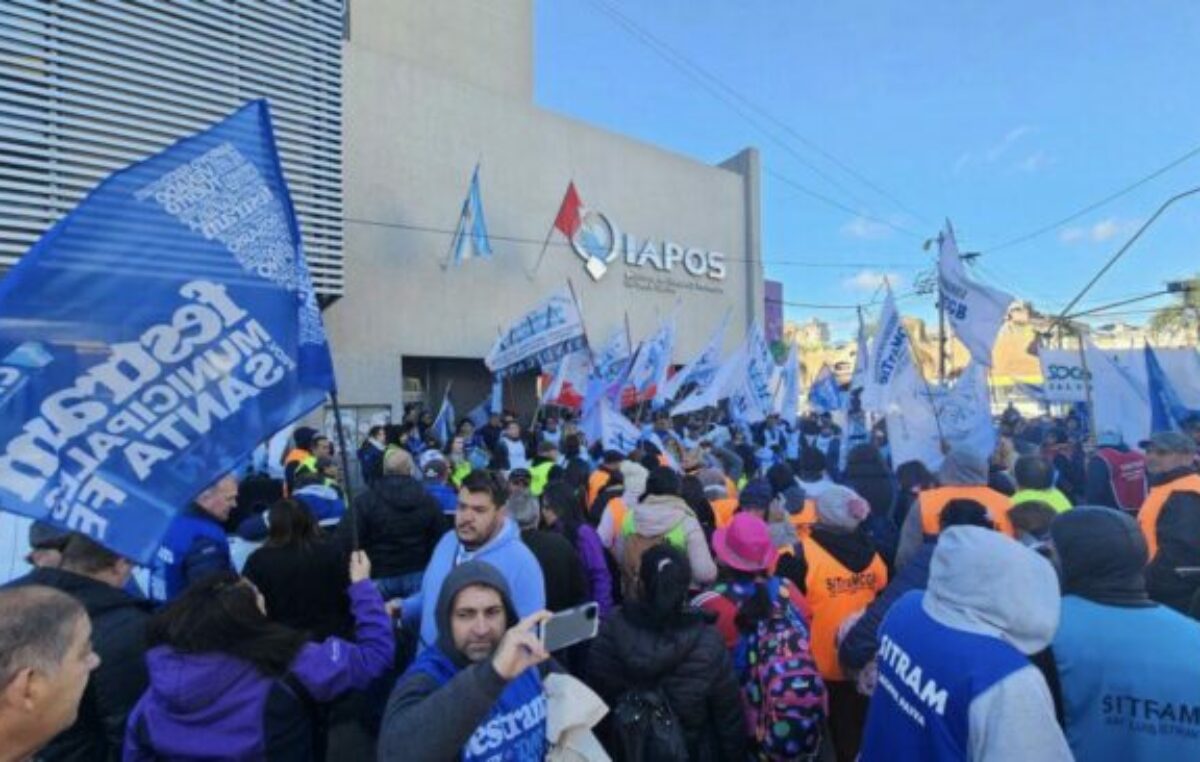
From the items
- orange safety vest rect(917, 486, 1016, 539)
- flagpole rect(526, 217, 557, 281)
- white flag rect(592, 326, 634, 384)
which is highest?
flagpole rect(526, 217, 557, 281)

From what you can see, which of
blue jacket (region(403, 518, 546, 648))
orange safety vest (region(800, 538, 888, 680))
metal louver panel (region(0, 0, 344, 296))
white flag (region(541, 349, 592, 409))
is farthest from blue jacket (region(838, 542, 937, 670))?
metal louver panel (region(0, 0, 344, 296))

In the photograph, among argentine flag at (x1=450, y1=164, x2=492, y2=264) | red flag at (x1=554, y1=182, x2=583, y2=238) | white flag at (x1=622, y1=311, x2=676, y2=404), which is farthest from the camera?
red flag at (x1=554, y1=182, x2=583, y2=238)

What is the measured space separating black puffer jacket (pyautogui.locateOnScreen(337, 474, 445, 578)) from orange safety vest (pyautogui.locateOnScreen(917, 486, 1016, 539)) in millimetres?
2920

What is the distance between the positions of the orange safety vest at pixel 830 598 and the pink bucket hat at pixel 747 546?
1.07 feet

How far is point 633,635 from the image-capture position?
114 inches

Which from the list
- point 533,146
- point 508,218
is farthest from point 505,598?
point 533,146

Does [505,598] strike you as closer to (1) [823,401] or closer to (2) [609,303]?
(1) [823,401]

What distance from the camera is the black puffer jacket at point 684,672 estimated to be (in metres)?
2.85

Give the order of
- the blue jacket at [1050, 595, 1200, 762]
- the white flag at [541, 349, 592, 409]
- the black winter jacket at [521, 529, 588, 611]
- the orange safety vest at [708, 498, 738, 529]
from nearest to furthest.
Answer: the blue jacket at [1050, 595, 1200, 762] < the black winter jacket at [521, 529, 588, 611] < the orange safety vest at [708, 498, 738, 529] < the white flag at [541, 349, 592, 409]

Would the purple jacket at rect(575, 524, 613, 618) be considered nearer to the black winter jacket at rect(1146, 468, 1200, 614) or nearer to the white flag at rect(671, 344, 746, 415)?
the black winter jacket at rect(1146, 468, 1200, 614)

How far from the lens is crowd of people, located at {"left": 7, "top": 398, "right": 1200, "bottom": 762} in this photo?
5.99 feet

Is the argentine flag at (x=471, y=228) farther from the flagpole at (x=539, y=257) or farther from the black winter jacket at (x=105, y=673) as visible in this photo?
the black winter jacket at (x=105, y=673)

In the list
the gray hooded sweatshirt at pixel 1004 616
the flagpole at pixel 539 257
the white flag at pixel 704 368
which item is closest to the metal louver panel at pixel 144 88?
the flagpole at pixel 539 257

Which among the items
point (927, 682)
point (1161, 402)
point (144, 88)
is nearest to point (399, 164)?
point (144, 88)
